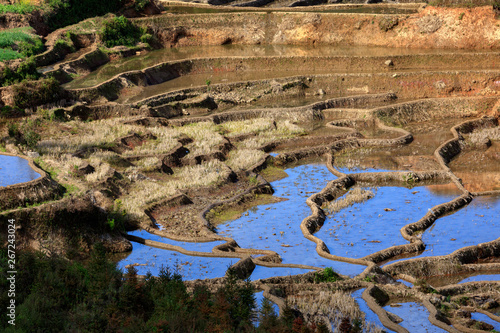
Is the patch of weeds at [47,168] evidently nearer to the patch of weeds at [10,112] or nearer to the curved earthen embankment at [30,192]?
the curved earthen embankment at [30,192]

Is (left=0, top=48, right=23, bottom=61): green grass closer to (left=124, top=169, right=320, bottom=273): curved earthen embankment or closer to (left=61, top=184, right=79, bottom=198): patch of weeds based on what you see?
(left=61, top=184, right=79, bottom=198): patch of weeds

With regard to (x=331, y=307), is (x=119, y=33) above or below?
above

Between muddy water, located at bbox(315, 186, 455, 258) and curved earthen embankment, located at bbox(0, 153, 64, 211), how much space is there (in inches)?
301

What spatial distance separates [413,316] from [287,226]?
6499mm

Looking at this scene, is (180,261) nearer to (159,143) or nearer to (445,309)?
(445,309)

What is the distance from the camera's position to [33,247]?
46.9 ft

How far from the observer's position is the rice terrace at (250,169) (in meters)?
10.4

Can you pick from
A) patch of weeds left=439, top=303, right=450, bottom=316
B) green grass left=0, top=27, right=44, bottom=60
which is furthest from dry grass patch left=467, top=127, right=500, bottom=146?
green grass left=0, top=27, right=44, bottom=60

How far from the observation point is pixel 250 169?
2200 centimetres

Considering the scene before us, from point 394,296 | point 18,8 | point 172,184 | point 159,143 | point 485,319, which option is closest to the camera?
point 485,319

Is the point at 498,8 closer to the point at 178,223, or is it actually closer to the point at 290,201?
the point at 290,201

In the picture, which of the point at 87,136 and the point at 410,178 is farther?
the point at 87,136

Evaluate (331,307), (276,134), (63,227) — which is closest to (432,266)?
(331,307)

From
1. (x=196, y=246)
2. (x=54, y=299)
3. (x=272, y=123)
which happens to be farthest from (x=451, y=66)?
(x=54, y=299)
